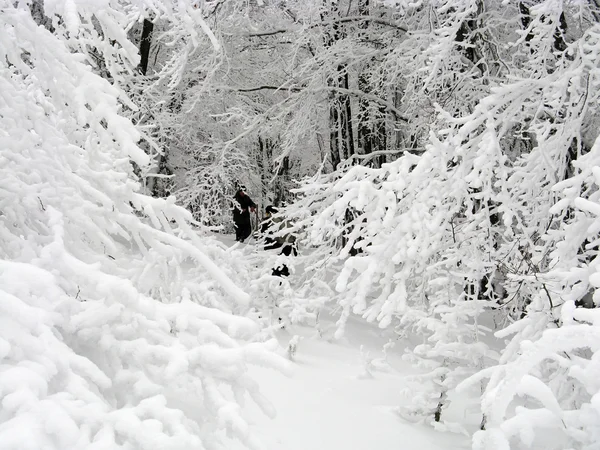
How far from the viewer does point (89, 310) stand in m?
1.41

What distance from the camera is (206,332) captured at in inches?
59.0

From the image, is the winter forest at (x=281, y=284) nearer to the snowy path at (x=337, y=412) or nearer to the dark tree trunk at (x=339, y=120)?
the snowy path at (x=337, y=412)

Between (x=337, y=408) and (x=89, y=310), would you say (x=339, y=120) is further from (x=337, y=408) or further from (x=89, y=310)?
(x=89, y=310)

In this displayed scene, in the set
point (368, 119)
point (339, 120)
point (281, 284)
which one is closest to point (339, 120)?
point (339, 120)

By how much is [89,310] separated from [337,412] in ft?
9.14

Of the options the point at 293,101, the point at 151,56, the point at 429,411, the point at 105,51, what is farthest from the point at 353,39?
the point at 105,51

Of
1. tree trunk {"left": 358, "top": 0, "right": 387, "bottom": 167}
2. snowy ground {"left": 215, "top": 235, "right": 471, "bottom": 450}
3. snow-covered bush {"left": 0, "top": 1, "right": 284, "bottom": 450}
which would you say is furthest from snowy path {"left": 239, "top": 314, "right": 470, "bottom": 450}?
tree trunk {"left": 358, "top": 0, "right": 387, "bottom": 167}

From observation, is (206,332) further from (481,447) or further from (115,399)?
(481,447)

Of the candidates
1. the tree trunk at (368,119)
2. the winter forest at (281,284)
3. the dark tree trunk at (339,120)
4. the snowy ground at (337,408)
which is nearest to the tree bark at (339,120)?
the dark tree trunk at (339,120)

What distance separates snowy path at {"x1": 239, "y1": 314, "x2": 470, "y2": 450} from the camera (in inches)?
128

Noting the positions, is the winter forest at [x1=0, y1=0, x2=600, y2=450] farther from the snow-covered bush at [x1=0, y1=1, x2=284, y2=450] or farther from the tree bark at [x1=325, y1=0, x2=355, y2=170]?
the tree bark at [x1=325, y1=0, x2=355, y2=170]

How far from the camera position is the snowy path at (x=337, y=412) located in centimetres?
325

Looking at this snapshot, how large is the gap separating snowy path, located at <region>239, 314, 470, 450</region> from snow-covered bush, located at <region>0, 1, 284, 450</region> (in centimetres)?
169

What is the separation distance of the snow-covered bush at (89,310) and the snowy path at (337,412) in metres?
1.69
